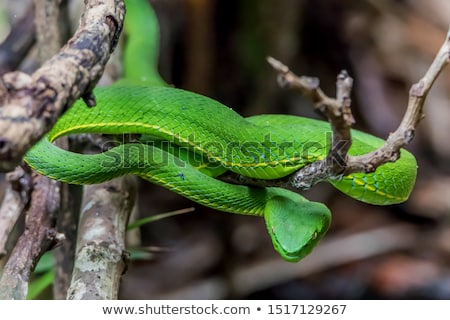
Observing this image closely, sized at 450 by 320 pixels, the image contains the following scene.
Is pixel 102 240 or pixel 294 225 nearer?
pixel 102 240

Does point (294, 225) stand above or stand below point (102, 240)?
above

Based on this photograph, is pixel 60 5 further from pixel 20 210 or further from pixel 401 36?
pixel 401 36

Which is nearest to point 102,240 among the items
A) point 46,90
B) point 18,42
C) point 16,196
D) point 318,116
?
point 16,196

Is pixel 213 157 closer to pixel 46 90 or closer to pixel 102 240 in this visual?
pixel 102 240

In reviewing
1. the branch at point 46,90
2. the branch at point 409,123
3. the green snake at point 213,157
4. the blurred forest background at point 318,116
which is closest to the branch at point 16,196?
the green snake at point 213,157

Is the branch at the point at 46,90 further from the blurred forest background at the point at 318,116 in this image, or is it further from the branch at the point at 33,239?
the blurred forest background at the point at 318,116
